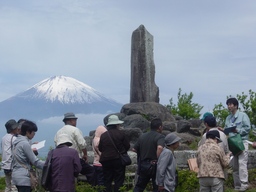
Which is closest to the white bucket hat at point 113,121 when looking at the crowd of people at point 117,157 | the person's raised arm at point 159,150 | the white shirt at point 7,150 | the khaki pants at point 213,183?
the crowd of people at point 117,157

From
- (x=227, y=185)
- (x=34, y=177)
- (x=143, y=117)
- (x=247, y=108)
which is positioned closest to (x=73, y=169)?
(x=34, y=177)

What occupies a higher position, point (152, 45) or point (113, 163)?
point (152, 45)

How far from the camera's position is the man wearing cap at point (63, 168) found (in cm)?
703

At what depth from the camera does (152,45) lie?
1786 centimetres

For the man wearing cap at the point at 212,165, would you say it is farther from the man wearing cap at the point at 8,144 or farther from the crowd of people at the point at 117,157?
the man wearing cap at the point at 8,144

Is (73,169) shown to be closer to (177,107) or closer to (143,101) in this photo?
(143,101)

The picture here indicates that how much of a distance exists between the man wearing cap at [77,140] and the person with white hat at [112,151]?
33 centimetres

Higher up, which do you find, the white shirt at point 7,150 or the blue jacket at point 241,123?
the blue jacket at point 241,123

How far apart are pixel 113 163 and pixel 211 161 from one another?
211 cm

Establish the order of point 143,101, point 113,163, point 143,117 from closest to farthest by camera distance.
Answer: point 113,163 → point 143,117 → point 143,101

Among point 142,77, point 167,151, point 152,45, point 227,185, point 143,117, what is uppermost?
point 152,45

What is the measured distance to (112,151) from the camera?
8.79 m

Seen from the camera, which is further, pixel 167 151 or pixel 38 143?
pixel 38 143

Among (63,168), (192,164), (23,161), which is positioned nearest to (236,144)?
(192,164)
